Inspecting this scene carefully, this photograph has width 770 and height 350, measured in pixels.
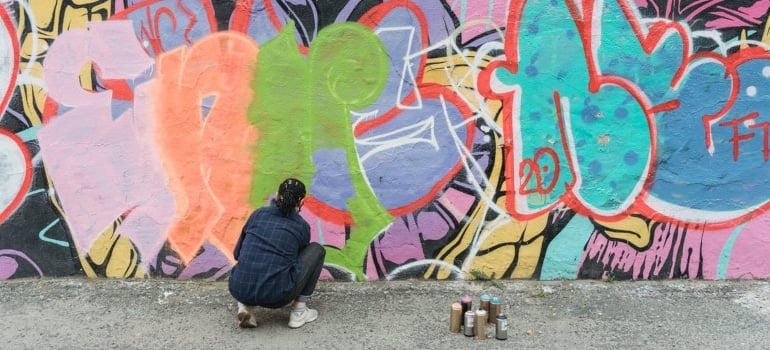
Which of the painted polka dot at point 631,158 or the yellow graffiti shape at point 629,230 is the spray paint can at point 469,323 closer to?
the yellow graffiti shape at point 629,230

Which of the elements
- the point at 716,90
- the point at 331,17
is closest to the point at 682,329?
the point at 716,90

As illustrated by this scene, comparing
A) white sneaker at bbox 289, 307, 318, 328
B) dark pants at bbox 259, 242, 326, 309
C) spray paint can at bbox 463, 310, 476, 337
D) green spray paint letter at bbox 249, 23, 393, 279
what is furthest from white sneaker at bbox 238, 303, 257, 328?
spray paint can at bbox 463, 310, 476, 337

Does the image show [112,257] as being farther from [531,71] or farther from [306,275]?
[531,71]

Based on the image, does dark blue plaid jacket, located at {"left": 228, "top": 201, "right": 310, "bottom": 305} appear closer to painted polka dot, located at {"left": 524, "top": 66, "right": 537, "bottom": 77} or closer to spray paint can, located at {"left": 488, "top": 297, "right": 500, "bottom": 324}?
spray paint can, located at {"left": 488, "top": 297, "right": 500, "bottom": 324}

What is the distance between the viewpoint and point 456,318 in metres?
3.75

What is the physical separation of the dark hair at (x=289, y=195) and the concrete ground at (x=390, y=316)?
748 mm

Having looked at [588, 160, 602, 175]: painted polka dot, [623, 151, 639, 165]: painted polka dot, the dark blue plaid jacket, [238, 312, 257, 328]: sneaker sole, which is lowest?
[238, 312, 257, 328]: sneaker sole

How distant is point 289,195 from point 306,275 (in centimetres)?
51

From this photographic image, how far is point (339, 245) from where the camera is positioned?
447 cm

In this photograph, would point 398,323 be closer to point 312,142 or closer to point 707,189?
point 312,142

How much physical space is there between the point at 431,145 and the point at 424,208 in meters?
0.45

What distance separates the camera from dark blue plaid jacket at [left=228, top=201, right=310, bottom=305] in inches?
146

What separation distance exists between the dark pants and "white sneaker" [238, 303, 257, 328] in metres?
0.11

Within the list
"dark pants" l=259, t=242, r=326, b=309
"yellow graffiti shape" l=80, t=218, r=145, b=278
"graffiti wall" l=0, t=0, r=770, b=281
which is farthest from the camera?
"yellow graffiti shape" l=80, t=218, r=145, b=278
